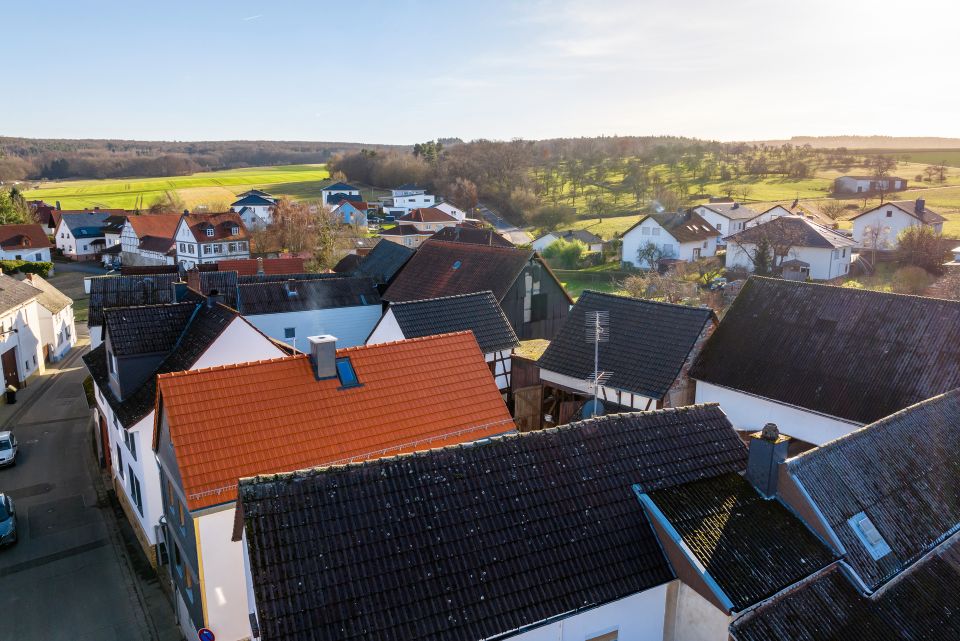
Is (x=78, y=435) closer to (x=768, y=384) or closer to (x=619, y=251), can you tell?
(x=768, y=384)

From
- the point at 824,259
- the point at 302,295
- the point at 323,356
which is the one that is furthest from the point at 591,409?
the point at 824,259

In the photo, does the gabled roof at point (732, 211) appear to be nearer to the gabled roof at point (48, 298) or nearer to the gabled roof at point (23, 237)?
the gabled roof at point (48, 298)

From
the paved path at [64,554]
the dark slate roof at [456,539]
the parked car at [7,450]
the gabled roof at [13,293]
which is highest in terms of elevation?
the dark slate roof at [456,539]

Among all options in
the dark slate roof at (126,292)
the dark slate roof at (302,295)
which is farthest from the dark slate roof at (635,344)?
the dark slate roof at (126,292)

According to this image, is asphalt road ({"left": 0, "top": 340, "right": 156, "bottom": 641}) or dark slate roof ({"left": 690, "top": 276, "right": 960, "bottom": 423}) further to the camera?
dark slate roof ({"left": 690, "top": 276, "right": 960, "bottom": 423})

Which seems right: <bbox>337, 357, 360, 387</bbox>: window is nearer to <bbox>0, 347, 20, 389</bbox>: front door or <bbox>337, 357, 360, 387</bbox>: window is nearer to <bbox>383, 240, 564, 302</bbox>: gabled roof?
<bbox>383, 240, 564, 302</bbox>: gabled roof

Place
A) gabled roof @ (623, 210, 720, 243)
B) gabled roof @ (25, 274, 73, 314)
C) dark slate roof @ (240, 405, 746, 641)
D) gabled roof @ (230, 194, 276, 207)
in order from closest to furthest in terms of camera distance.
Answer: dark slate roof @ (240, 405, 746, 641), gabled roof @ (25, 274, 73, 314), gabled roof @ (623, 210, 720, 243), gabled roof @ (230, 194, 276, 207)

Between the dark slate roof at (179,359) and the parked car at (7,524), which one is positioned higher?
the dark slate roof at (179,359)

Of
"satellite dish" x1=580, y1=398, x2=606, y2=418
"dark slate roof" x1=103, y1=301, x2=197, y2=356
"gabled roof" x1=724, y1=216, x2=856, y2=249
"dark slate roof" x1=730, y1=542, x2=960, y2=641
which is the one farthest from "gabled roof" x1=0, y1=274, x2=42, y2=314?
"gabled roof" x1=724, y1=216, x2=856, y2=249
